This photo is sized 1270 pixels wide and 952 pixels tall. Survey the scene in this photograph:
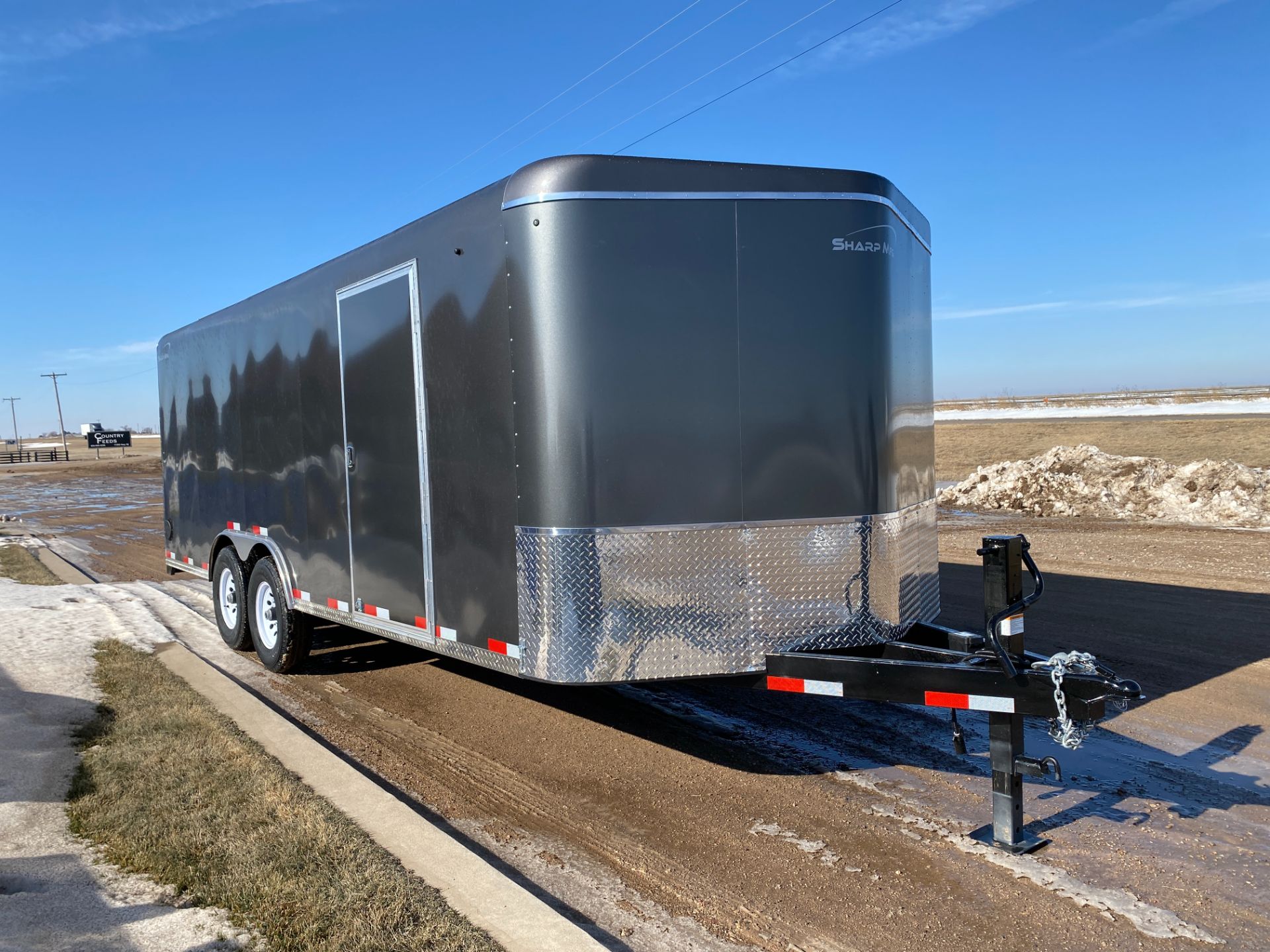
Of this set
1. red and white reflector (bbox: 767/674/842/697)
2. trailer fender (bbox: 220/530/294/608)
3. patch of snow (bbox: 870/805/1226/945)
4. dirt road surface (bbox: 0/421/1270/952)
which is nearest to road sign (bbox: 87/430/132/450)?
trailer fender (bbox: 220/530/294/608)

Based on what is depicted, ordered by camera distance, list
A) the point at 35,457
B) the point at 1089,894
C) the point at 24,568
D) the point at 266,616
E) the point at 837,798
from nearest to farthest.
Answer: the point at 1089,894
the point at 837,798
the point at 266,616
the point at 24,568
the point at 35,457

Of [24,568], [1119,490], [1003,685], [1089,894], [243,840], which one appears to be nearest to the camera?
[1089,894]

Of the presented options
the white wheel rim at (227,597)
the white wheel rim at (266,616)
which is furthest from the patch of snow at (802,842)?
the white wheel rim at (227,597)

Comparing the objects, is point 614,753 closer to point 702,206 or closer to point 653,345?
point 653,345

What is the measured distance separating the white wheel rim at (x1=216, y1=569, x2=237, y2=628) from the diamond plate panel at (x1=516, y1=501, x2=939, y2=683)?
17.5 ft

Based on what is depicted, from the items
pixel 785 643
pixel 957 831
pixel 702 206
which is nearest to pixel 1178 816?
pixel 957 831

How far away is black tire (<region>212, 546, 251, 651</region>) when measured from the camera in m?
8.78

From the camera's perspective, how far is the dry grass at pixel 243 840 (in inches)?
142

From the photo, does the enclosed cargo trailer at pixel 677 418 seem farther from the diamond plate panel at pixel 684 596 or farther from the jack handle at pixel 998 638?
the jack handle at pixel 998 638

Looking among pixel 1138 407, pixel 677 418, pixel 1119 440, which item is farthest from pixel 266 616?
pixel 1138 407

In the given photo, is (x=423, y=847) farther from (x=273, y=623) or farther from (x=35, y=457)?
(x=35, y=457)

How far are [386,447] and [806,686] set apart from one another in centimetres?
316

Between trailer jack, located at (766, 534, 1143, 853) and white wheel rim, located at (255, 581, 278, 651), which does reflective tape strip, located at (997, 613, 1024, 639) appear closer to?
trailer jack, located at (766, 534, 1143, 853)

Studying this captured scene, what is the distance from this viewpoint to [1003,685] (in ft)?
13.7
